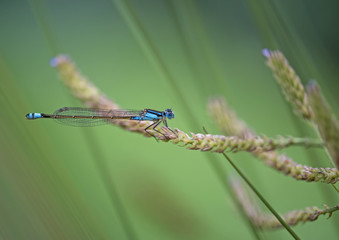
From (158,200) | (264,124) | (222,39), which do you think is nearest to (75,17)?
(222,39)

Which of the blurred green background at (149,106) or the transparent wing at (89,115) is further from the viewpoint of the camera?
the transparent wing at (89,115)

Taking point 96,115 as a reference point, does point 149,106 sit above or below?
above

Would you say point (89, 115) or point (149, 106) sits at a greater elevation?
point (149, 106)

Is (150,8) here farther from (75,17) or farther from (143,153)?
(143,153)

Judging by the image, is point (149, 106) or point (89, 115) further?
point (149, 106)

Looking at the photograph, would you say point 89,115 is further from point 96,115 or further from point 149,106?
point 149,106

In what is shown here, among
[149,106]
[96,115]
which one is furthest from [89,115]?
[149,106]

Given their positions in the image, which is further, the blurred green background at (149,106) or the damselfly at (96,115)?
the damselfly at (96,115)

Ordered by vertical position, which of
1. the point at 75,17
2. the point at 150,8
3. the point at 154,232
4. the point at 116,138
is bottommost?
the point at 154,232
